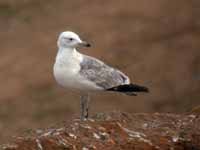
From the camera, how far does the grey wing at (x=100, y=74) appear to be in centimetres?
1422

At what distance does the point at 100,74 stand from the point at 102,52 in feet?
65.3

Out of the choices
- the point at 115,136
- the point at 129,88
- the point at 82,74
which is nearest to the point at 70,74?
the point at 82,74

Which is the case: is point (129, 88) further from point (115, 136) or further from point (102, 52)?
point (102, 52)

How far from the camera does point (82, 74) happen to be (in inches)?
550

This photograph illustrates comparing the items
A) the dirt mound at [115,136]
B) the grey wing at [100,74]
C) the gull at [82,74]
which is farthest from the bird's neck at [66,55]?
the dirt mound at [115,136]

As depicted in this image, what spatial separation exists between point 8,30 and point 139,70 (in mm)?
6680

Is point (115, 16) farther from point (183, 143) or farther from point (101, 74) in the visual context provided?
point (183, 143)

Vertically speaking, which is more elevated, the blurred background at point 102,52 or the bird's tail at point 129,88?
the blurred background at point 102,52

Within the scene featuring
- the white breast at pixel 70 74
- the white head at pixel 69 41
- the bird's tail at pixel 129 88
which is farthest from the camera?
the bird's tail at pixel 129 88

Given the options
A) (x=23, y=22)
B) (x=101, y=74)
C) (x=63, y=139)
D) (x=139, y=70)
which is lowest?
(x=63, y=139)

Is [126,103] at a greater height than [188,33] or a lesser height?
lesser

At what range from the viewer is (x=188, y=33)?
117 ft

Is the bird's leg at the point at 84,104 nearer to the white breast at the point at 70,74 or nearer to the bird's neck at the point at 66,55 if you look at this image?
the white breast at the point at 70,74

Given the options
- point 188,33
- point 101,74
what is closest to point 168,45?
point 188,33
